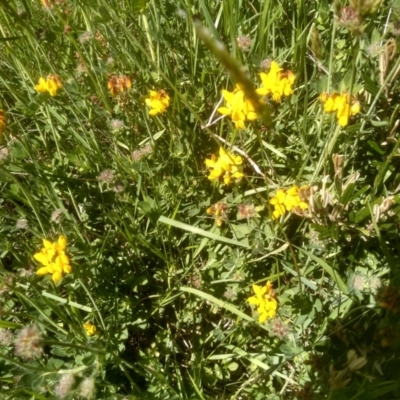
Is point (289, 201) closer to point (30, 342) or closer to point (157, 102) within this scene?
point (157, 102)

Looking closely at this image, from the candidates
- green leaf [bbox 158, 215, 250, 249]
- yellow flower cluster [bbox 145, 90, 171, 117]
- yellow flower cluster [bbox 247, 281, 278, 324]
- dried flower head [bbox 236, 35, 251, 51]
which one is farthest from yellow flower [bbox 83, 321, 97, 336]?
dried flower head [bbox 236, 35, 251, 51]

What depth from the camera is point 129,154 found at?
206cm

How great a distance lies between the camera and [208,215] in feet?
6.45

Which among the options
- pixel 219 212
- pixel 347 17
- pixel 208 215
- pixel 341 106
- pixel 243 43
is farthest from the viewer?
pixel 208 215

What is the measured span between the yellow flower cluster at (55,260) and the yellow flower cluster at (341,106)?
95cm

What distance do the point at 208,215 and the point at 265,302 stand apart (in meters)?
0.52

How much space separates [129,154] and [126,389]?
97cm

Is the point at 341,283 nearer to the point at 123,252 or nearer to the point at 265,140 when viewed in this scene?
the point at 265,140

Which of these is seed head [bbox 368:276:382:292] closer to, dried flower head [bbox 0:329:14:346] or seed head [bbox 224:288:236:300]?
seed head [bbox 224:288:236:300]

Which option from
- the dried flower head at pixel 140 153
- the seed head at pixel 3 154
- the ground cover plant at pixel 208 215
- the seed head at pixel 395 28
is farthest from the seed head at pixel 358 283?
the seed head at pixel 3 154

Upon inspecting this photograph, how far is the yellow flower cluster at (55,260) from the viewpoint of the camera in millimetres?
1499

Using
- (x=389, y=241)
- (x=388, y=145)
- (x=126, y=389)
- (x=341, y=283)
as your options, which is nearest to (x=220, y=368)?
(x=126, y=389)

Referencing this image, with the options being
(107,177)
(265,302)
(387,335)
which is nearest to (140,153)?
(107,177)

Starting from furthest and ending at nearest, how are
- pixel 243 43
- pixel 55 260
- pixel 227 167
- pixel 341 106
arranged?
1. pixel 243 43
2. pixel 227 167
3. pixel 55 260
4. pixel 341 106
